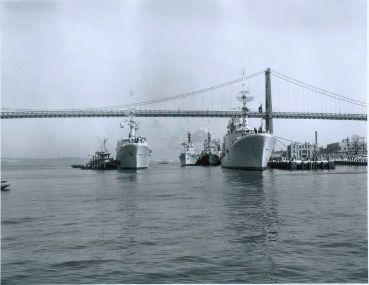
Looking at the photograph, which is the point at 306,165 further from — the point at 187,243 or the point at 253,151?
the point at 187,243

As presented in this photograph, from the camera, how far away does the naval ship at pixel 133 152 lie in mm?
99919

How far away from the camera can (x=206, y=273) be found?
13.7 metres

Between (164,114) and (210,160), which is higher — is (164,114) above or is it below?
above

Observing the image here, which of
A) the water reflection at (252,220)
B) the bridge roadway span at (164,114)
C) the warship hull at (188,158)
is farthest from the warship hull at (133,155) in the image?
the water reflection at (252,220)

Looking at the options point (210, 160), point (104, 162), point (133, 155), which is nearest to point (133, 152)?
point (133, 155)

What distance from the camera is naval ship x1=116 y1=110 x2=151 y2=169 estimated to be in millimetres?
99919

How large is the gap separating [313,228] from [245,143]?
191 feet

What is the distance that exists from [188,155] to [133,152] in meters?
66.2

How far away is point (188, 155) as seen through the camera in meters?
165

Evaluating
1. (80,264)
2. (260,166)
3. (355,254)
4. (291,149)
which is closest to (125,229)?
(80,264)

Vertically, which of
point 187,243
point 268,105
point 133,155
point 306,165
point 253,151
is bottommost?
point 187,243

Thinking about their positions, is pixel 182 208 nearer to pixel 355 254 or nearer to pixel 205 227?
pixel 205 227

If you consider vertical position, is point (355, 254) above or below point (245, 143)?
below

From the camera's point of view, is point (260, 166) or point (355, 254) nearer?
point (355, 254)
